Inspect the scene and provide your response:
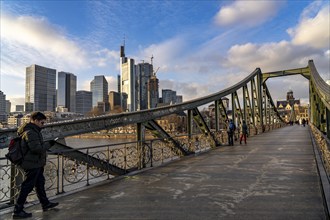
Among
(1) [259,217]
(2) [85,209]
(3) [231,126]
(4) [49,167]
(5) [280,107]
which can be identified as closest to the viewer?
(1) [259,217]

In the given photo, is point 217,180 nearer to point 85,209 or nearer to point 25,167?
point 85,209

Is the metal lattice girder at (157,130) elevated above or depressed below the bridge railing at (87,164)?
above

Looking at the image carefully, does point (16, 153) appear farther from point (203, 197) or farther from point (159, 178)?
point (159, 178)

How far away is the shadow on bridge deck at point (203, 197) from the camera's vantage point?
385 cm

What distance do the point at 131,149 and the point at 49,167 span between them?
226 cm

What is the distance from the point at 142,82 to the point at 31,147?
11699 cm

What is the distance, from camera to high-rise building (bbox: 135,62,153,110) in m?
112

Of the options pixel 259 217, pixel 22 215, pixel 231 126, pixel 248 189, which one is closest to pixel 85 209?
pixel 22 215

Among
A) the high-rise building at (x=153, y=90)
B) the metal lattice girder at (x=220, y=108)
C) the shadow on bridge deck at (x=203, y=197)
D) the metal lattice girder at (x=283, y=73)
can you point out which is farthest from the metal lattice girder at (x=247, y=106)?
the high-rise building at (x=153, y=90)

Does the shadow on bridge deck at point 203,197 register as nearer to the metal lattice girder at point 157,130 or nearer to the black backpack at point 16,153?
the black backpack at point 16,153

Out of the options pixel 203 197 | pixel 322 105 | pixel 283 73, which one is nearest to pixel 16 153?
pixel 203 197

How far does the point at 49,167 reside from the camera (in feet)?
18.8

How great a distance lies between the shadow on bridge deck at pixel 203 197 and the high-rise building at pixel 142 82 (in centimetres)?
10130

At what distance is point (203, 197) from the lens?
15.2ft
